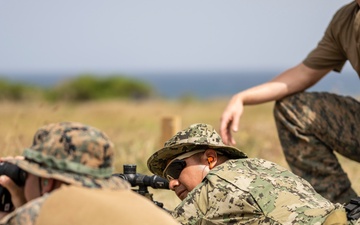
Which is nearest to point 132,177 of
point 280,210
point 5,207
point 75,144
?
point 280,210

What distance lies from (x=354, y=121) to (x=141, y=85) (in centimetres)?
5805

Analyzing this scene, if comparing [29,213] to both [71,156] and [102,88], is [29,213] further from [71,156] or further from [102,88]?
[102,88]

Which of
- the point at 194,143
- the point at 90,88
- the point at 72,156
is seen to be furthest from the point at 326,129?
the point at 90,88

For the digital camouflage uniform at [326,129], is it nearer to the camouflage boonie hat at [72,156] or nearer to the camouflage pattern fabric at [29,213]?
the camouflage boonie hat at [72,156]

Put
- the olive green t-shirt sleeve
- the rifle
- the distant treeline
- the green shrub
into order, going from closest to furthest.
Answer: the rifle → the olive green t-shirt sleeve → the distant treeline → the green shrub

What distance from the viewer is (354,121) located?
7.61 metres

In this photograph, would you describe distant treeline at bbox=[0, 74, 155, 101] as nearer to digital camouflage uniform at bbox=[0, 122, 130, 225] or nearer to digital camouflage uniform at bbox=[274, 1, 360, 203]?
digital camouflage uniform at bbox=[274, 1, 360, 203]

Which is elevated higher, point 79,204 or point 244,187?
point 79,204

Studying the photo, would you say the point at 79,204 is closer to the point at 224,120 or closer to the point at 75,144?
the point at 75,144

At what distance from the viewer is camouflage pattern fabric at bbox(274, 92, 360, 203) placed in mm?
7488

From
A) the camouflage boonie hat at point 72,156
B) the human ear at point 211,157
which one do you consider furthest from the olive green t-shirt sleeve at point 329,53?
the camouflage boonie hat at point 72,156

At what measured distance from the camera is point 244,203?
18.0 feet

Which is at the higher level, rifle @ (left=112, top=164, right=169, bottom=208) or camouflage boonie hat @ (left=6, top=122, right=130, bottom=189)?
camouflage boonie hat @ (left=6, top=122, right=130, bottom=189)

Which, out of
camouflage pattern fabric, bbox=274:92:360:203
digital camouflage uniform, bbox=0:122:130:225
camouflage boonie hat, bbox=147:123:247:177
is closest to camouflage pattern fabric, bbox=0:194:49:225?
digital camouflage uniform, bbox=0:122:130:225
